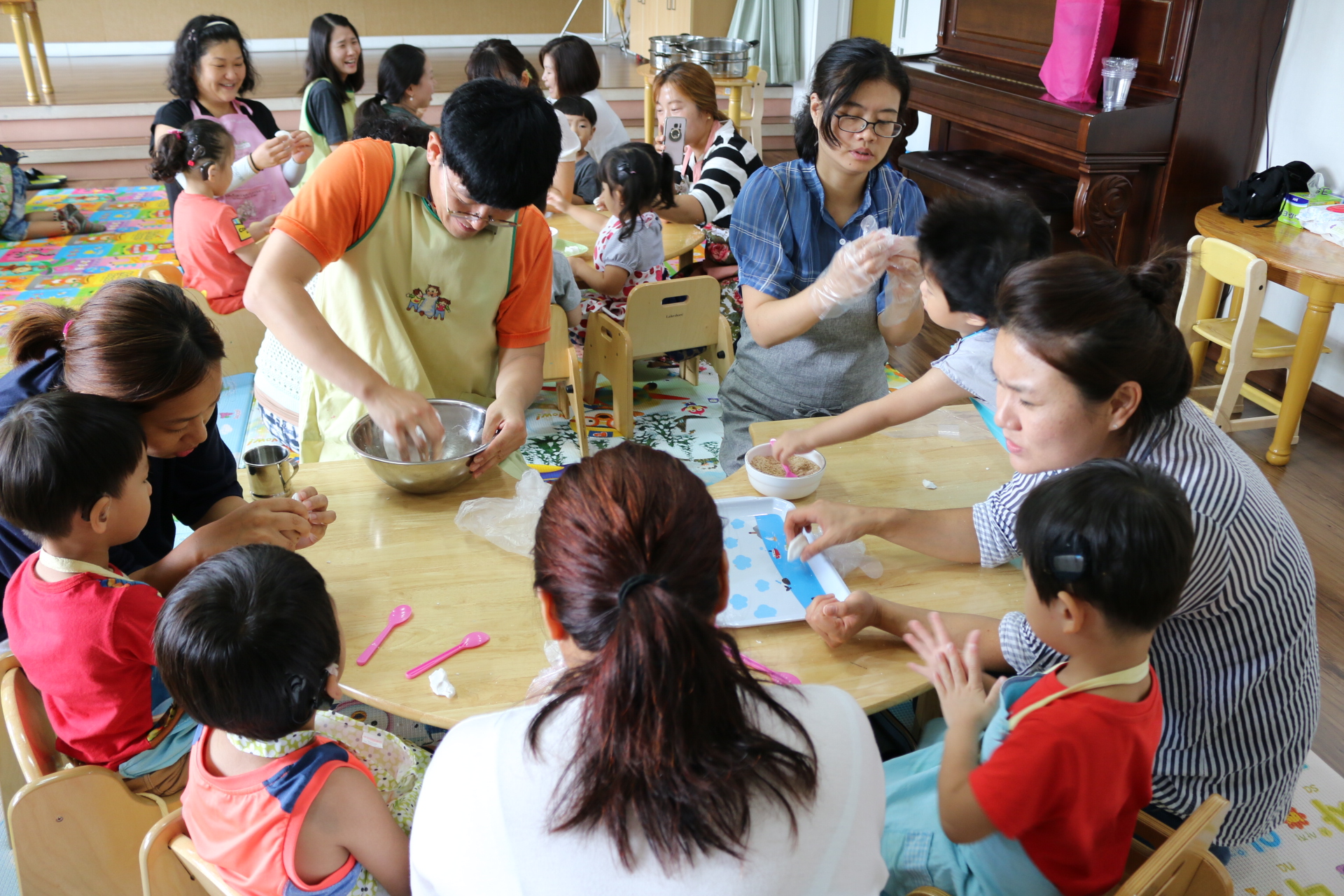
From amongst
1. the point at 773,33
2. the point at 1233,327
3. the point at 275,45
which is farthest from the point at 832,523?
the point at 275,45

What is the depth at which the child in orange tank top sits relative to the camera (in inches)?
37.8

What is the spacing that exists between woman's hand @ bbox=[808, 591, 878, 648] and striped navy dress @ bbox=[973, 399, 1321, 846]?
0.59 ft

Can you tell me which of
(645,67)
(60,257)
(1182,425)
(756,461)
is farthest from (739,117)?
(1182,425)

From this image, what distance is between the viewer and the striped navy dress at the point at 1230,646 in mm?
1124

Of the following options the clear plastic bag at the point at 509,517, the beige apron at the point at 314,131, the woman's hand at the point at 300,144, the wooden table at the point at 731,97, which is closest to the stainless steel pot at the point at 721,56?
the wooden table at the point at 731,97

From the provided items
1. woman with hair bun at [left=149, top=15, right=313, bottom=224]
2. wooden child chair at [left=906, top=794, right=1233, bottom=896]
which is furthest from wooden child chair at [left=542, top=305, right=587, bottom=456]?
wooden child chair at [left=906, top=794, right=1233, bottom=896]

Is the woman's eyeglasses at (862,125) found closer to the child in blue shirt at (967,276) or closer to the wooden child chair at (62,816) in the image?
the child in blue shirt at (967,276)

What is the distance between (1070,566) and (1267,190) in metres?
2.91

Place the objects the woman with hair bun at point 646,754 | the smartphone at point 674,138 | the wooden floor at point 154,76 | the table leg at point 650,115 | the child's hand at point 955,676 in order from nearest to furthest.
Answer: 1. the woman with hair bun at point 646,754
2. the child's hand at point 955,676
3. the smartphone at point 674,138
4. the table leg at point 650,115
5. the wooden floor at point 154,76

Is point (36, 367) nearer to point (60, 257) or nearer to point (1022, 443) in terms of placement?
point (1022, 443)

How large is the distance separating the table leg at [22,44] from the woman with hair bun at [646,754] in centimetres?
742

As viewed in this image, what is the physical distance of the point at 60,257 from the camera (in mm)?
4914

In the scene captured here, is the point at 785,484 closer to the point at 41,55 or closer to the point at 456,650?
the point at 456,650

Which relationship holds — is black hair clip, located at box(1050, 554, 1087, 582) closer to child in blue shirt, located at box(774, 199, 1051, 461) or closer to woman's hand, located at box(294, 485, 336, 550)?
child in blue shirt, located at box(774, 199, 1051, 461)
